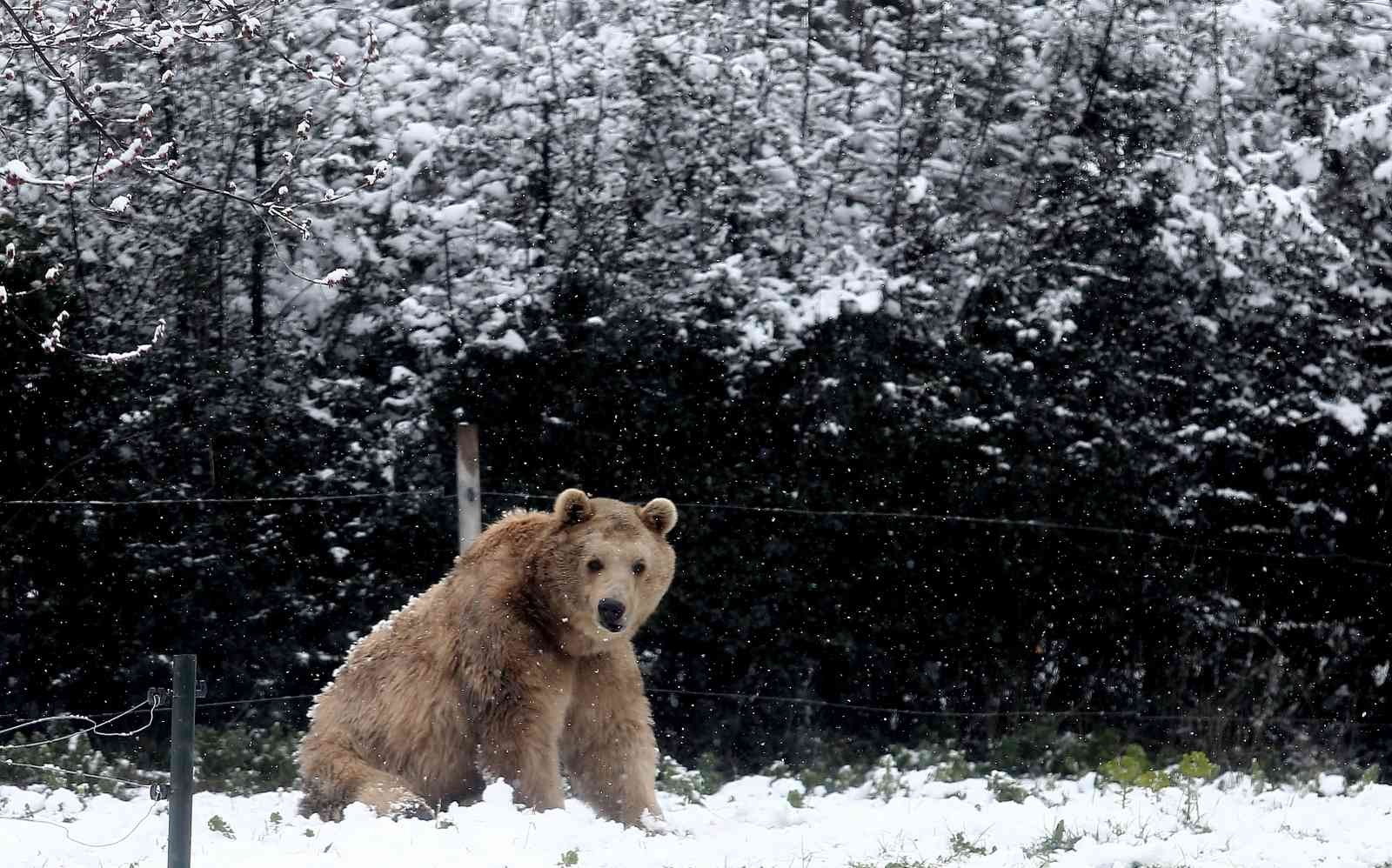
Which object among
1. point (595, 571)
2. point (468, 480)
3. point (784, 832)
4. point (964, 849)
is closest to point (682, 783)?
point (784, 832)

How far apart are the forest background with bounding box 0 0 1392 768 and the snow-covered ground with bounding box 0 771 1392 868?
1.42 metres

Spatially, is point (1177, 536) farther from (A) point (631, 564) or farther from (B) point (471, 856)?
(B) point (471, 856)

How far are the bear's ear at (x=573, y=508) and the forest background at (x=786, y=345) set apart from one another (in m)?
2.27

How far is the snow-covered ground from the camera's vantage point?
5.61 meters

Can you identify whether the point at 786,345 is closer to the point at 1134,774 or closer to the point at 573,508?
the point at 573,508

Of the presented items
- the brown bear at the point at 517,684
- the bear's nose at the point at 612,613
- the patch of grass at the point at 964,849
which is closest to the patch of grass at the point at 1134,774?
the patch of grass at the point at 964,849

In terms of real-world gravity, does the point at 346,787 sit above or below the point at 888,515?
below

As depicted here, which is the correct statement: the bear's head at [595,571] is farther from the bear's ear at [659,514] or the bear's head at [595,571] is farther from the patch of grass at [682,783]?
the patch of grass at [682,783]

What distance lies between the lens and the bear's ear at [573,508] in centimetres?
661

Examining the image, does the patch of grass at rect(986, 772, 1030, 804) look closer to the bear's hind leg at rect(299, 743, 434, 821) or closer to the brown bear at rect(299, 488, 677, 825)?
the brown bear at rect(299, 488, 677, 825)

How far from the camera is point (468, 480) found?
8.03 m

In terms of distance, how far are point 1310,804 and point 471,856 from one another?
4.11 metres

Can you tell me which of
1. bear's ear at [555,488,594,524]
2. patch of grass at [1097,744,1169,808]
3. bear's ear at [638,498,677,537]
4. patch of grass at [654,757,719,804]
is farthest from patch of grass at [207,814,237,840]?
patch of grass at [1097,744,1169,808]

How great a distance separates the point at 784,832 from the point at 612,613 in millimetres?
1308
